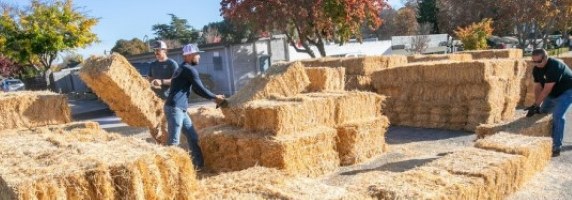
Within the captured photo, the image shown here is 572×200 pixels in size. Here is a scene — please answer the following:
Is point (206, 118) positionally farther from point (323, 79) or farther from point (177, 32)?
point (177, 32)

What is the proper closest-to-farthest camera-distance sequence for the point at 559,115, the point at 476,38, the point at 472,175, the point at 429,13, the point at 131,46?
the point at 472,175 → the point at 559,115 → the point at 476,38 → the point at 131,46 → the point at 429,13

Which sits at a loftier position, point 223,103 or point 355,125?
point 223,103

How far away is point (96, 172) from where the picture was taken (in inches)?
129

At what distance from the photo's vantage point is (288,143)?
6.46m

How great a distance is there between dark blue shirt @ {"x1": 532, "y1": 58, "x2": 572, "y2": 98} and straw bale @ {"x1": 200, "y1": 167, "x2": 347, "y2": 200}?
5227 millimetres

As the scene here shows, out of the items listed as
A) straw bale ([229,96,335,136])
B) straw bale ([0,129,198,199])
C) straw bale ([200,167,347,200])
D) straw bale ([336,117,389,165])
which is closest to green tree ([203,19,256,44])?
straw bale ([336,117,389,165])

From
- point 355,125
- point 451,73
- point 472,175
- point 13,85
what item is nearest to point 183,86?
point 355,125

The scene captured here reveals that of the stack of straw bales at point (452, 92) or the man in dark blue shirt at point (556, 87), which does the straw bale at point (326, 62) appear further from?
the man in dark blue shirt at point (556, 87)

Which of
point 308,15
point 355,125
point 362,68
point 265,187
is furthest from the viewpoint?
point 308,15

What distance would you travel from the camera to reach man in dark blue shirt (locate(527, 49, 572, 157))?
752 centimetres

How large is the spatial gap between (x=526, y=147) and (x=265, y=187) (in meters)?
3.72

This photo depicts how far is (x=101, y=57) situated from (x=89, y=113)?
12.0 meters

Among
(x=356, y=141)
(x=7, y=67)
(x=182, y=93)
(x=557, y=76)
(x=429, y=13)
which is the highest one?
(x=429, y=13)

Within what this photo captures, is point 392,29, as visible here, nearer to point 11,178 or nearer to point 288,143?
point 288,143
